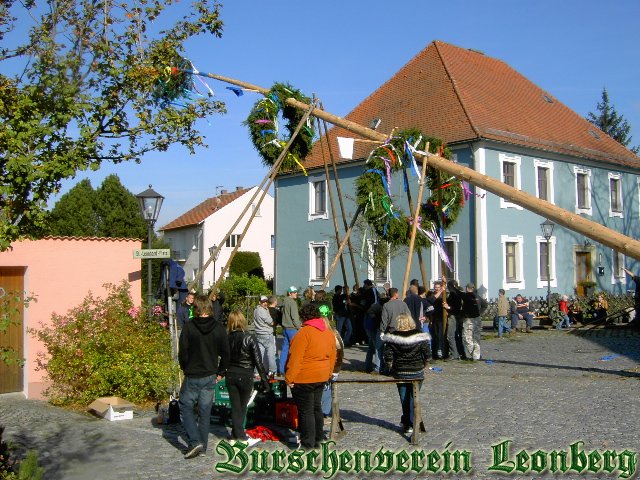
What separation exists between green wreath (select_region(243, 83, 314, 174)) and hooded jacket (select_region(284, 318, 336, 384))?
25.5ft

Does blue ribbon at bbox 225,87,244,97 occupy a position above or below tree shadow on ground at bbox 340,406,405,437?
above

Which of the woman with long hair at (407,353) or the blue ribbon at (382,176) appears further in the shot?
the blue ribbon at (382,176)

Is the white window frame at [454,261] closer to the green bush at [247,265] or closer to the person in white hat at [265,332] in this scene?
→ the person in white hat at [265,332]

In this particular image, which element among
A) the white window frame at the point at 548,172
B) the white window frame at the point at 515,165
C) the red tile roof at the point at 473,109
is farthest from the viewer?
the white window frame at the point at 548,172

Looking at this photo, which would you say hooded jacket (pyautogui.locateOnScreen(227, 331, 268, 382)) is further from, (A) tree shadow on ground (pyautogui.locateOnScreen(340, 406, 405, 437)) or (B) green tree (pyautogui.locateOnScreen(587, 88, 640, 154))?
(B) green tree (pyautogui.locateOnScreen(587, 88, 640, 154))

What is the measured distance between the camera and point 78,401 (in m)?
11.0

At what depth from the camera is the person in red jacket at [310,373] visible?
314 inches

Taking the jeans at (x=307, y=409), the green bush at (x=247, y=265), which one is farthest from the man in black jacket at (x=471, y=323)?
the green bush at (x=247, y=265)

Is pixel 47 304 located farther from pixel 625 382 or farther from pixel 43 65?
pixel 625 382

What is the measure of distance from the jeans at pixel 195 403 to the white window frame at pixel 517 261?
2288 centimetres

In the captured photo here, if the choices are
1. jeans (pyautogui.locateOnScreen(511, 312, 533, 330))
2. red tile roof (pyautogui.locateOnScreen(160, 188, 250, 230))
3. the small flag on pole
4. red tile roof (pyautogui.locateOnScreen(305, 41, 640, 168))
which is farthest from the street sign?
red tile roof (pyautogui.locateOnScreen(160, 188, 250, 230))

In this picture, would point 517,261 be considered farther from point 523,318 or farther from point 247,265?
point 247,265

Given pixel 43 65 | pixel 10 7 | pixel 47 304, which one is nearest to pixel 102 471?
pixel 43 65

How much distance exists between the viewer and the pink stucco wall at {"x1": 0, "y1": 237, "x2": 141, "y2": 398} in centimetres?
1289
